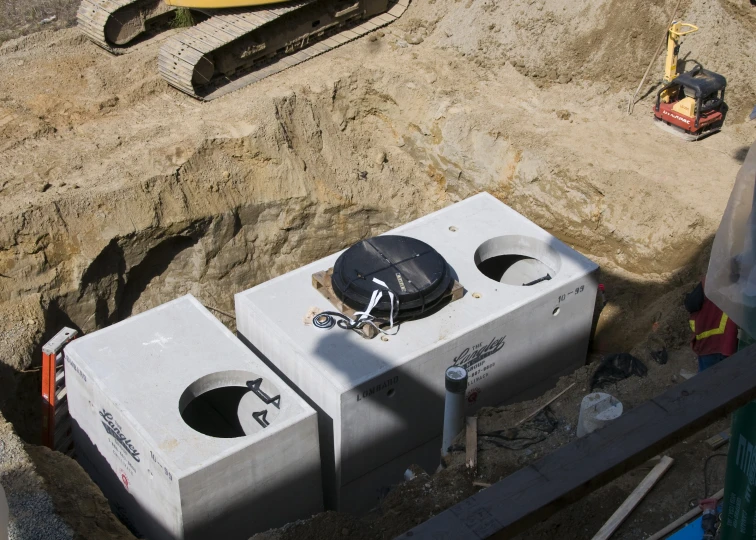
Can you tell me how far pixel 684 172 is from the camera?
10484 mm

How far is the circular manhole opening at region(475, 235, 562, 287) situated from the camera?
8.94m

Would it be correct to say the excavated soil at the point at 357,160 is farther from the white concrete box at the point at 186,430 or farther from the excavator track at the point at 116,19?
the white concrete box at the point at 186,430

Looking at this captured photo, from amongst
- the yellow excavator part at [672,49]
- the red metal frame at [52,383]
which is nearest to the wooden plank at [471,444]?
the red metal frame at [52,383]

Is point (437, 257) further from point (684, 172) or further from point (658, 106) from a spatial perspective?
point (658, 106)

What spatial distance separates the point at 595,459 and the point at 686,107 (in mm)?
9801

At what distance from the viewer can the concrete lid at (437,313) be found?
7.52m

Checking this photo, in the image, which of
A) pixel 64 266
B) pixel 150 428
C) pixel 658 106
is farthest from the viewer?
pixel 658 106

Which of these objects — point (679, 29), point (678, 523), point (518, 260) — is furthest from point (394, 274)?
point (679, 29)

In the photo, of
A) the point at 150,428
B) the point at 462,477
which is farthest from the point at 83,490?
the point at 462,477

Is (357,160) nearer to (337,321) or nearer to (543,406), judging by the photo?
→ (337,321)

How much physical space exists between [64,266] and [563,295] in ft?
18.3

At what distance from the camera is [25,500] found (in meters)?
6.34

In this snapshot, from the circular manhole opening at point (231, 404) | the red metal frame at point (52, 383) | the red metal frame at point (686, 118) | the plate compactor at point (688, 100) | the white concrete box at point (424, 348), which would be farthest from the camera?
the red metal frame at point (686, 118)

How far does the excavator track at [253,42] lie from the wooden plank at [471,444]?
6694 millimetres
